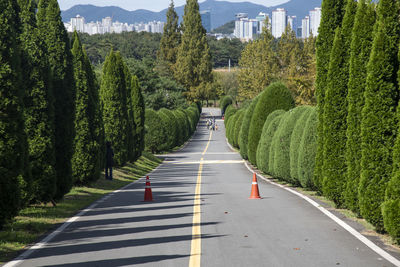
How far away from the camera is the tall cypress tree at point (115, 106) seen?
99.1 ft

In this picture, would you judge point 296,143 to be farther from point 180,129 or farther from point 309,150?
point 180,129

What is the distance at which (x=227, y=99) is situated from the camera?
389 feet

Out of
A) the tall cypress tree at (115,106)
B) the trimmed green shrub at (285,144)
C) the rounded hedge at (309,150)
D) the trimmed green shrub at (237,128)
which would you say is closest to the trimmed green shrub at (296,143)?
the rounded hedge at (309,150)

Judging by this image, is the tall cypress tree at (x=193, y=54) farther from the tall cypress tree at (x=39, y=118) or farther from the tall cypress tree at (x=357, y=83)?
the tall cypress tree at (x=357, y=83)

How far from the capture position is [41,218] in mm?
12742

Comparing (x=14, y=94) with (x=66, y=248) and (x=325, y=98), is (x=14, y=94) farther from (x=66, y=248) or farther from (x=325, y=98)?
(x=325, y=98)

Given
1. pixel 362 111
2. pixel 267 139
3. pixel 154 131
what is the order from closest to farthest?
pixel 362 111, pixel 267 139, pixel 154 131

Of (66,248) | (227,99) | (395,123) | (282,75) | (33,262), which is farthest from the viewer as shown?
(227,99)

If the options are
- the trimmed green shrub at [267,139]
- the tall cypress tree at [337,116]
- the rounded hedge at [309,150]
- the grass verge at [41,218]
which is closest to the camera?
the grass verge at [41,218]

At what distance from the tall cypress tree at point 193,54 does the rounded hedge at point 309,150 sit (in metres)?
82.3

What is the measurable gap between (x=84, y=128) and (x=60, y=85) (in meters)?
4.23

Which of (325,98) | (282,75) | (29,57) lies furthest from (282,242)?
(282,75)

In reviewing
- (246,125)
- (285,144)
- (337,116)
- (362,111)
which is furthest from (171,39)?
(362,111)

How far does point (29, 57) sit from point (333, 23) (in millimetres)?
8549
